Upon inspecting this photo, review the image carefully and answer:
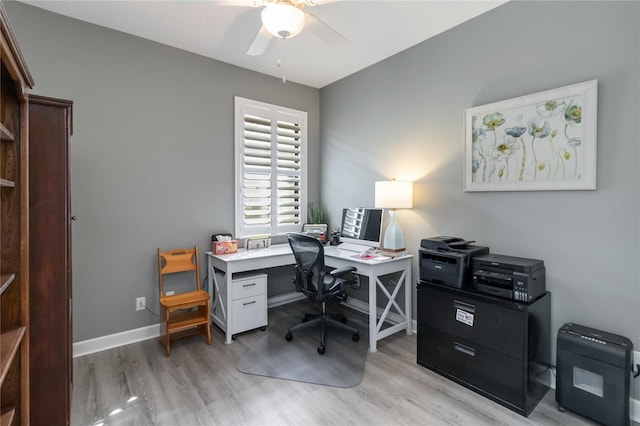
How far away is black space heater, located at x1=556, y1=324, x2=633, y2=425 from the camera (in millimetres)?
1748

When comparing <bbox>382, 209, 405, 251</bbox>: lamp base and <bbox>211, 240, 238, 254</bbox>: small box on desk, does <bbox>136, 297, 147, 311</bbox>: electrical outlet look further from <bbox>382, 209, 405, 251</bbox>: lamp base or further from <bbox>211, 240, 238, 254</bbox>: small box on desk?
<bbox>382, 209, 405, 251</bbox>: lamp base

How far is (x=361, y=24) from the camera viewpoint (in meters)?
2.72

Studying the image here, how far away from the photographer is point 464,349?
2.24 m

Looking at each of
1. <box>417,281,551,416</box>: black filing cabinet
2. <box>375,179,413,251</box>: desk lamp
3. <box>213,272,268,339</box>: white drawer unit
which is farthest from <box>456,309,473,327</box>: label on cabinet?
<box>213,272,268,339</box>: white drawer unit

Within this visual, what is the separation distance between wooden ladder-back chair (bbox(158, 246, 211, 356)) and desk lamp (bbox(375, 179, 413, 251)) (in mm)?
1810

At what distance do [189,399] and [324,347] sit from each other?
1.11 m

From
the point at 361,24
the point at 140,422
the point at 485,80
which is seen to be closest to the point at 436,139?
the point at 485,80

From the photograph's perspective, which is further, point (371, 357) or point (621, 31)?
point (371, 357)

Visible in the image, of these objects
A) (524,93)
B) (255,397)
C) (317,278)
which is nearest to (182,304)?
(255,397)

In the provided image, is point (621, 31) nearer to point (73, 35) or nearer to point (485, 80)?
point (485, 80)

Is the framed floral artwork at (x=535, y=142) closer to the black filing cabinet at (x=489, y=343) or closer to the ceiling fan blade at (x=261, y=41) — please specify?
the black filing cabinet at (x=489, y=343)

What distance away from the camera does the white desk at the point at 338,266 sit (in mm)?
2775

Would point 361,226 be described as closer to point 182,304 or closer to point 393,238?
point 393,238

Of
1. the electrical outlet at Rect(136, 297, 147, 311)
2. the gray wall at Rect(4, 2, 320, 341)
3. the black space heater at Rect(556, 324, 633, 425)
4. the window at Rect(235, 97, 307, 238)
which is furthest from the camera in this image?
the window at Rect(235, 97, 307, 238)
